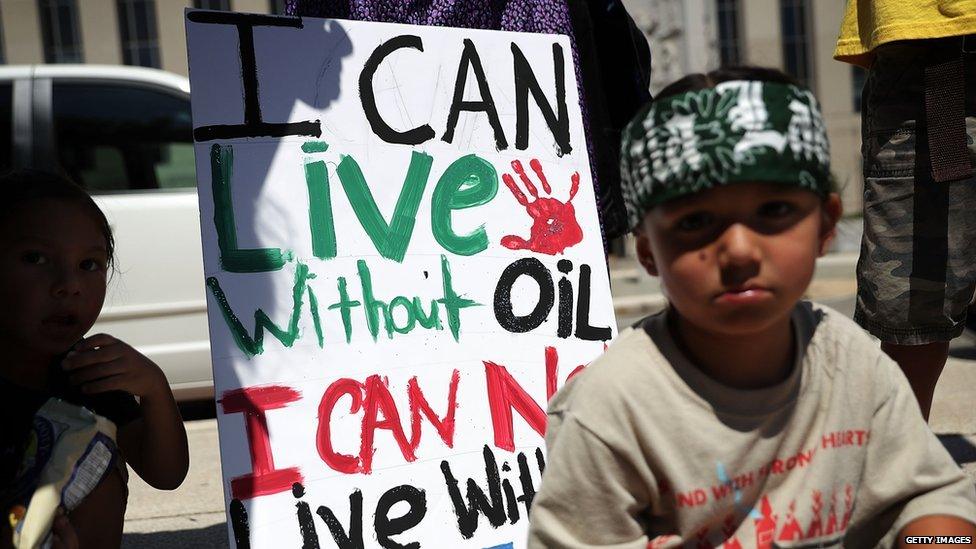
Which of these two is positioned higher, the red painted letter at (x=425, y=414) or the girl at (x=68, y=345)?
the girl at (x=68, y=345)

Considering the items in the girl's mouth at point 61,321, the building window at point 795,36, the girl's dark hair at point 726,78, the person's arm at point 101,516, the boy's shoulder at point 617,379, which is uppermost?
the building window at point 795,36

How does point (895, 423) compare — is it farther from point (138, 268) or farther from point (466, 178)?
point (138, 268)

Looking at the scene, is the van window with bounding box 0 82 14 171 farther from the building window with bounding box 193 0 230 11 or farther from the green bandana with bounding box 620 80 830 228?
the building window with bounding box 193 0 230 11

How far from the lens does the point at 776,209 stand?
1390mm

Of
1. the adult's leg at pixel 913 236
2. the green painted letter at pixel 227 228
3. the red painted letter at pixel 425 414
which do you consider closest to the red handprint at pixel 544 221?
the red painted letter at pixel 425 414

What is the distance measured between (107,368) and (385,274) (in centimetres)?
57

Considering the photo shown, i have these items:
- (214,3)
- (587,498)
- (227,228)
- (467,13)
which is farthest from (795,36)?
(587,498)

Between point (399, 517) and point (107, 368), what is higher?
point (107, 368)

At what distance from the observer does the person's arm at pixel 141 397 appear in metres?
1.87

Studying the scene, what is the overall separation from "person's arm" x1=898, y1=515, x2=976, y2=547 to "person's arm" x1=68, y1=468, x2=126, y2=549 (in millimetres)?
1313

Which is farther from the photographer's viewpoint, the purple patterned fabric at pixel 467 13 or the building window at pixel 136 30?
the building window at pixel 136 30

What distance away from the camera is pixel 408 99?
2258mm

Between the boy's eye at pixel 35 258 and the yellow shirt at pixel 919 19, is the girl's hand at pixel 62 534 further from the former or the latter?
the yellow shirt at pixel 919 19

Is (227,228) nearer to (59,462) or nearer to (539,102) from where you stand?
(59,462)
